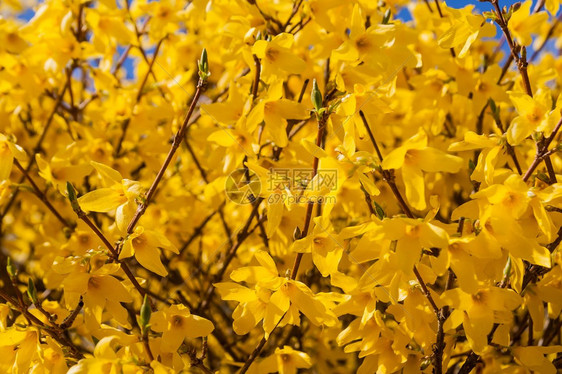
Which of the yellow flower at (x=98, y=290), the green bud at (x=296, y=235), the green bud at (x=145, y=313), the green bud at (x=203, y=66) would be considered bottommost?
the yellow flower at (x=98, y=290)

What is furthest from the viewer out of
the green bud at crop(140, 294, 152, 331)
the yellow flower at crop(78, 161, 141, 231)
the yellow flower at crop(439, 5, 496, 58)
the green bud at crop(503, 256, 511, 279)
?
the yellow flower at crop(439, 5, 496, 58)

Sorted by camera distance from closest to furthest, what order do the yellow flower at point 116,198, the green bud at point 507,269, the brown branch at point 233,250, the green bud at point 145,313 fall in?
1. the green bud at point 145,313
2. the green bud at point 507,269
3. the yellow flower at point 116,198
4. the brown branch at point 233,250

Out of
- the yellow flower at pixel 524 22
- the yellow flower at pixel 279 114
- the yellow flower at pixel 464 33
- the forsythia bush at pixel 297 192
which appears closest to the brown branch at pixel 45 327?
the forsythia bush at pixel 297 192

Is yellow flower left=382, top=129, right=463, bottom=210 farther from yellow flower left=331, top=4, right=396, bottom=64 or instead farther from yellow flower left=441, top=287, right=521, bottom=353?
yellow flower left=331, top=4, right=396, bottom=64

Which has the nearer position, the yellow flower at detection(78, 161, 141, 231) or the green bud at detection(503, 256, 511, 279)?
the green bud at detection(503, 256, 511, 279)

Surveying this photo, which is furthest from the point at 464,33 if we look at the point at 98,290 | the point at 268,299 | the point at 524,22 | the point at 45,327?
the point at 45,327

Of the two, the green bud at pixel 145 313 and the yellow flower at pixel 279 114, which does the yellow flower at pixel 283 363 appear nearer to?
the green bud at pixel 145 313

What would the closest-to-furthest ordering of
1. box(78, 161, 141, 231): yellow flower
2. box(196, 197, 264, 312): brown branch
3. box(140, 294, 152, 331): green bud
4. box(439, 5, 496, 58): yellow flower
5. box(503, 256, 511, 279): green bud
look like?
box(140, 294, 152, 331): green bud, box(503, 256, 511, 279): green bud, box(78, 161, 141, 231): yellow flower, box(439, 5, 496, 58): yellow flower, box(196, 197, 264, 312): brown branch

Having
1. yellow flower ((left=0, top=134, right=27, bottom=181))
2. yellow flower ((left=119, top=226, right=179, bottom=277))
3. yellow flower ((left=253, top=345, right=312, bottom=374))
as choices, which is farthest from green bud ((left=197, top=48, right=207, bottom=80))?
yellow flower ((left=253, top=345, right=312, bottom=374))

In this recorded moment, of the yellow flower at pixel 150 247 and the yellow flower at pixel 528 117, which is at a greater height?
the yellow flower at pixel 528 117
